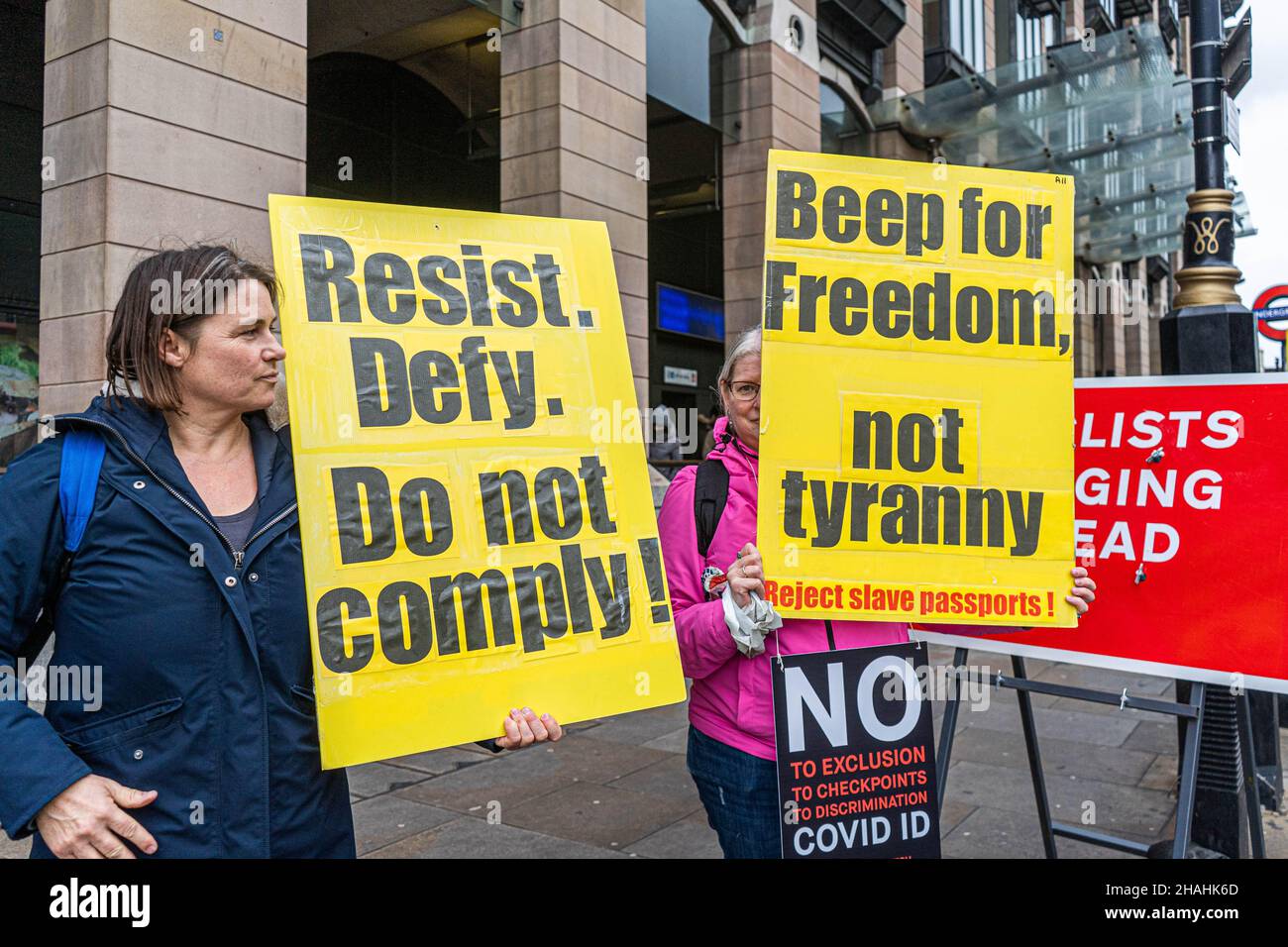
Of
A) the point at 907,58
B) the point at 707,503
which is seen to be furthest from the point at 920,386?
the point at 907,58

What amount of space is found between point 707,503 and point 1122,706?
1652 millimetres

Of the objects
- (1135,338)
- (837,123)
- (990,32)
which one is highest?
(990,32)

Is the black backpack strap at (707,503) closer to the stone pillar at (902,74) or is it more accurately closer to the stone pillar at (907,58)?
the stone pillar at (902,74)

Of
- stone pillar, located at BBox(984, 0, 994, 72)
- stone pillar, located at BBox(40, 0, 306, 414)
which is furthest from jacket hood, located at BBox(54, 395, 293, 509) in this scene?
stone pillar, located at BBox(984, 0, 994, 72)

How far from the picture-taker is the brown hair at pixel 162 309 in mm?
1913

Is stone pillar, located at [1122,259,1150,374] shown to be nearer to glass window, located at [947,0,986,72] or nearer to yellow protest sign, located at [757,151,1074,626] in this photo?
glass window, located at [947,0,986,72]

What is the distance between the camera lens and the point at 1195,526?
318 centimetres

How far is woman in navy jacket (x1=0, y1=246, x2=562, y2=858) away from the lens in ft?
5.68

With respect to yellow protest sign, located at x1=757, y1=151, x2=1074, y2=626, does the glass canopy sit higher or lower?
higher

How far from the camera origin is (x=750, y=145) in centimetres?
1273

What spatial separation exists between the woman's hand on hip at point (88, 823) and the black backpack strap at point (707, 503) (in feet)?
4.73

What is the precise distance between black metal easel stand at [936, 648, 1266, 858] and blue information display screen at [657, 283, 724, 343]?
12.0 metres

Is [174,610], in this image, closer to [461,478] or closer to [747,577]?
[461,478]
